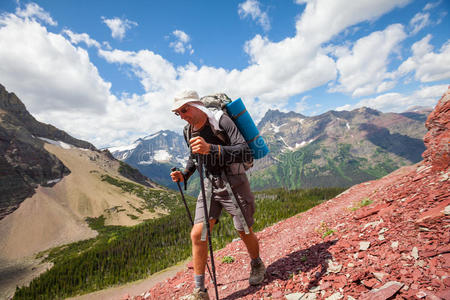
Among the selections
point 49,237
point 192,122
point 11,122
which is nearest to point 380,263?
point 192,122

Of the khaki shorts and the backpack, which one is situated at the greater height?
the backpack

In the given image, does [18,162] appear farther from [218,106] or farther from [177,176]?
[218,106]

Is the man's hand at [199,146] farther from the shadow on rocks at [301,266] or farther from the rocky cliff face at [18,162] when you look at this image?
the rocky cliff face at [18,162]

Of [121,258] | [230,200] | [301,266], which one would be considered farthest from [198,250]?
[121,258]

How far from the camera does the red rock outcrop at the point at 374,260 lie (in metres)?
3.15

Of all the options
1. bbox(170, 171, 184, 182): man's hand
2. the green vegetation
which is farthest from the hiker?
the green vegetation

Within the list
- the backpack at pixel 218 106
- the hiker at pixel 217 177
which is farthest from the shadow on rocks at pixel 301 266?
the backpack at pixel 218 106

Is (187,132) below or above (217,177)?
above

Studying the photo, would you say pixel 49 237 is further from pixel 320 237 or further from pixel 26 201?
pixel 320 237

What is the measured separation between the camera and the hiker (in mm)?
4445

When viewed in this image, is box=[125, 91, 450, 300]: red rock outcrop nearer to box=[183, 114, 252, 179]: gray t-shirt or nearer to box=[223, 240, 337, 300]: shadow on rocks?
box=[223, 240, 337, 300]: shadow on rocks

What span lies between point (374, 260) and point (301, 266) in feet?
5.58

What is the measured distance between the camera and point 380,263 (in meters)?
3.70

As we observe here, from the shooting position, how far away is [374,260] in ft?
12.7
